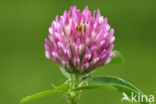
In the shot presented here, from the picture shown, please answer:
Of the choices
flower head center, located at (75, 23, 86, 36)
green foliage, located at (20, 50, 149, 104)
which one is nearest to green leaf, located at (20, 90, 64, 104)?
green foliage, located at (20, 50, 149, 104)

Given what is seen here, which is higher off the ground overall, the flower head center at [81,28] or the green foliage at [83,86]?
the flower head center at [81,28]

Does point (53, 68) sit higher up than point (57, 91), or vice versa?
point (53, 68)

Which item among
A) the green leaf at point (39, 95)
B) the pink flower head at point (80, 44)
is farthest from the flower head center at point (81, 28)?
the green leaf at point (39, 95)

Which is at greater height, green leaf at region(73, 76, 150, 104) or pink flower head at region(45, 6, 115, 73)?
pink flower head at region(45, 6, 115, 73)

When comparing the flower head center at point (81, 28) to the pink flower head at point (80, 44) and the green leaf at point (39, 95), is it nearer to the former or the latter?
the pink flower head at point (80, 44)

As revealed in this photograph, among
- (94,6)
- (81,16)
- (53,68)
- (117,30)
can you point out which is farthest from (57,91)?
(94,6)

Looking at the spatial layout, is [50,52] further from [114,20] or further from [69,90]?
[114,20]

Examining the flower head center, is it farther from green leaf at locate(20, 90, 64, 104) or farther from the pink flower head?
green leaf at locate(20, 90, 64, 104)
